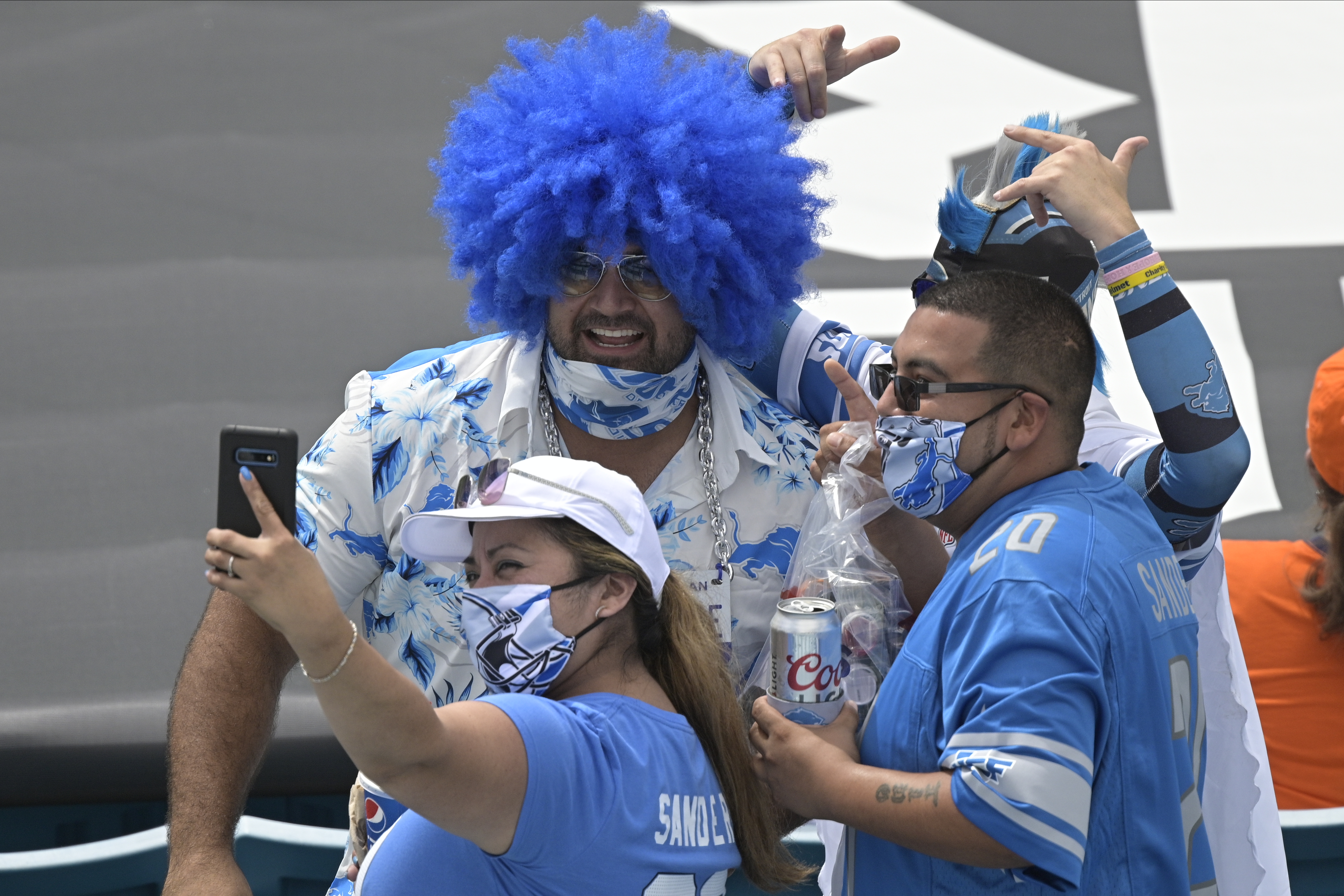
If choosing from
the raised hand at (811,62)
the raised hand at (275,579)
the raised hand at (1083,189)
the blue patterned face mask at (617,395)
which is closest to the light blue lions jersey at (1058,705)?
the raised hand at (1083,189)

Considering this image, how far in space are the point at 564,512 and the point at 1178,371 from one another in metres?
1.11

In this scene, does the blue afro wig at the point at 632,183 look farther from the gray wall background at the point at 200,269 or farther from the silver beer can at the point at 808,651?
the gray wall background at the point at 200,269

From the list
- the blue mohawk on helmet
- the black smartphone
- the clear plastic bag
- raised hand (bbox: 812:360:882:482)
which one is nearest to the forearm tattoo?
the clear plastic bag

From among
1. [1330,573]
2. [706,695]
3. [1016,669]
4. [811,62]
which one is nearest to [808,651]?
[706,695]

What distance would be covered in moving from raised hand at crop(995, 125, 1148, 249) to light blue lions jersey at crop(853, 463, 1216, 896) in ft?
1.66

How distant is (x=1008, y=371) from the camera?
1992mm

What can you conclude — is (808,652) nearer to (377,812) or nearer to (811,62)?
(377,812)

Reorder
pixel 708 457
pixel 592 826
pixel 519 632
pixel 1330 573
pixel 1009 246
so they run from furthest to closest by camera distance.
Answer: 1. pixel 1330 573
2. pixel 1009 246
3. pixel 708 457
4. pixel 519 632
5. pixel 592 826

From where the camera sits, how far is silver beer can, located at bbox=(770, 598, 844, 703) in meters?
1.85

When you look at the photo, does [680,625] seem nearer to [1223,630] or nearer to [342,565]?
[342,565]

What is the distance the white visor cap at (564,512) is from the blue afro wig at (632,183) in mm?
602

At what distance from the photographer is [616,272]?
7.88 ft

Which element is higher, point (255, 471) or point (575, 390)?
point (255, 471)

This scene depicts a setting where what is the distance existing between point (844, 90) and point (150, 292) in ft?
9.45
